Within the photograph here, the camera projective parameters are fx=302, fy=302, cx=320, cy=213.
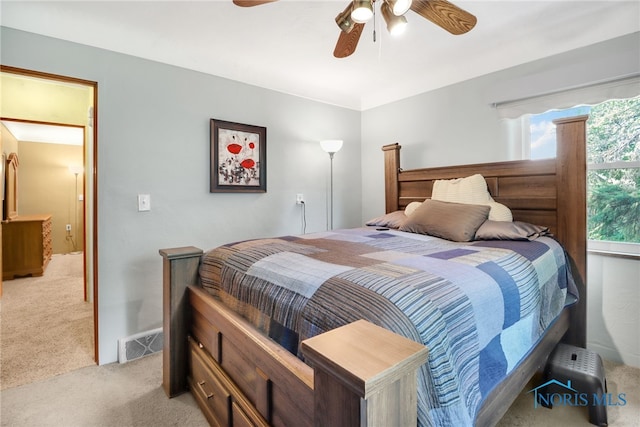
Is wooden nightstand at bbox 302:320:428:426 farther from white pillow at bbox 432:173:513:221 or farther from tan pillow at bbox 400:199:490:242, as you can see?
white pillow at bbox 432:173:513:221

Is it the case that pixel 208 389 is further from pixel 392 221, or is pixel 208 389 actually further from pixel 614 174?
pixel 614 174

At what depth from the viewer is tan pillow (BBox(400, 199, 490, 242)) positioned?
6.56ft

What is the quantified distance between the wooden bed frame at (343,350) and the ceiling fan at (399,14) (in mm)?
1125

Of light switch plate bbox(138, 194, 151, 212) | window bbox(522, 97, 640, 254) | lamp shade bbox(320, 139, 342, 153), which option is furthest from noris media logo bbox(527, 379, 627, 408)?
light switch plate bbox(138, 194, 151, 212)

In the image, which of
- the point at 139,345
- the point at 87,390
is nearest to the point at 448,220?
the point at 139,345

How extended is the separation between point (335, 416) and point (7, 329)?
11.0 feet

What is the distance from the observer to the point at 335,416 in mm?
604

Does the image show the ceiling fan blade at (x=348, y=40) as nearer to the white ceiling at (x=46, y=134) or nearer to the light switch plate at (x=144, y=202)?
the light switch plate at (x=144, y=202)

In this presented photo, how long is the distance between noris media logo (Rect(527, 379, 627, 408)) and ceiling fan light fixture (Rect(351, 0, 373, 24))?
80.9 inches

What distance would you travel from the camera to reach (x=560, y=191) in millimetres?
2072

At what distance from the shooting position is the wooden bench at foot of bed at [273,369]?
0.56 metres

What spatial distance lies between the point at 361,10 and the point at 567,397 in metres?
2.20

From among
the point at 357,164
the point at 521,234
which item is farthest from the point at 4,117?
the point at 521,234

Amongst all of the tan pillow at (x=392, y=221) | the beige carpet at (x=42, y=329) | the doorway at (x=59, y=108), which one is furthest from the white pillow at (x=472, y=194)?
the doorway at (x=59, y=108)
